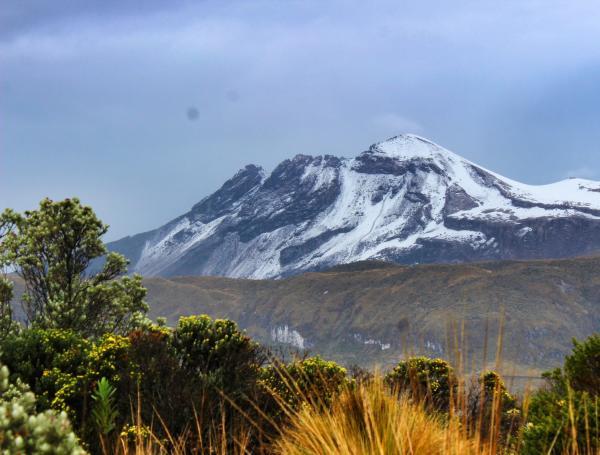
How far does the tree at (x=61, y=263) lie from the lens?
1973cm

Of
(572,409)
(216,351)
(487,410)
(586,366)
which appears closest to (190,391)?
(216,351)

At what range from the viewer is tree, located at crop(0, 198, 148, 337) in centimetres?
1973

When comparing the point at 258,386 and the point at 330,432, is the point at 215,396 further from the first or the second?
the point at 330,432

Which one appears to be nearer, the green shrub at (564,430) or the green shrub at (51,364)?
the green shrub at (564,430)

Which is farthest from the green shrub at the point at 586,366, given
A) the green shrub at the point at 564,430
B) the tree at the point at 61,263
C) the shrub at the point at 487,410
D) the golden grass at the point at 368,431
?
the tree at the point at 61,263

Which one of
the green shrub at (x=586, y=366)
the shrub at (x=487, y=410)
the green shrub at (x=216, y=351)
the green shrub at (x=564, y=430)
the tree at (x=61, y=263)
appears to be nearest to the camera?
the shrub at (x=487, y=410)

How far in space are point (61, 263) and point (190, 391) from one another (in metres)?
11.2

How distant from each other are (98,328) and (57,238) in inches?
135

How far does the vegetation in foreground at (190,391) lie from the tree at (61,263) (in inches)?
1.8

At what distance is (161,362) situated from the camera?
11.8 metres

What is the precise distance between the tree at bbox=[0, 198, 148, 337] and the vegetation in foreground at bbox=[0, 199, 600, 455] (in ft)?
0.15

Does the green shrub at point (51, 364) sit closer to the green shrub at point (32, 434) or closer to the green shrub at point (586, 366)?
the green shrub at point (32, 434)

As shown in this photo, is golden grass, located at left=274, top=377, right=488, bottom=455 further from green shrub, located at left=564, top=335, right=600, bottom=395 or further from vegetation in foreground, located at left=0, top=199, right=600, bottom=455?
green shrub, located at left=564, top=335, right=600, bottom=395

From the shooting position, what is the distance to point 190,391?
35.5 feet
